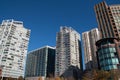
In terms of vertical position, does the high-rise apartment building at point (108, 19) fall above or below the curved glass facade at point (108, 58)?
above

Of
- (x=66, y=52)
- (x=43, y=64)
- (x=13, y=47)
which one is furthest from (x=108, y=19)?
(x=43, y=64)

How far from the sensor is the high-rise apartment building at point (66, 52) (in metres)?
143

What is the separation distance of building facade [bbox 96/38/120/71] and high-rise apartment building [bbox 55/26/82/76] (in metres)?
69.7

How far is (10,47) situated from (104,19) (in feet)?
267

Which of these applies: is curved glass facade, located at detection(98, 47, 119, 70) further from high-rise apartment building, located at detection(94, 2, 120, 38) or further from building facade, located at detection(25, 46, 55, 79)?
building facade, located at detection(25, 46, 55, 79)

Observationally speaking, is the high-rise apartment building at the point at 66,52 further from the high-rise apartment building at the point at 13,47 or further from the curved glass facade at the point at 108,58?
the curved glass facade at the point at 108,58

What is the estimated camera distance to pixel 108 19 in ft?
358

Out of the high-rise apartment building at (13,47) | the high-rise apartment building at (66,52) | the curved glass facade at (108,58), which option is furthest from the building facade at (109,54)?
the high-rise apartment building at (13,47)

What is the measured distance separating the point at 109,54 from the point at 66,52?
272ft

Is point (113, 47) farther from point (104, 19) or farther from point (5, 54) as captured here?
point (5, 54)

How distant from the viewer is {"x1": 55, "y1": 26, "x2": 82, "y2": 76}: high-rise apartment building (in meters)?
143

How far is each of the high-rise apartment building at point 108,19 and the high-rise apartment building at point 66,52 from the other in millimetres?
51642

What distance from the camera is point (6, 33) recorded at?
126062 millimetres

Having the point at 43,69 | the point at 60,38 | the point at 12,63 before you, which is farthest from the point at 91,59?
the point at 12,63
